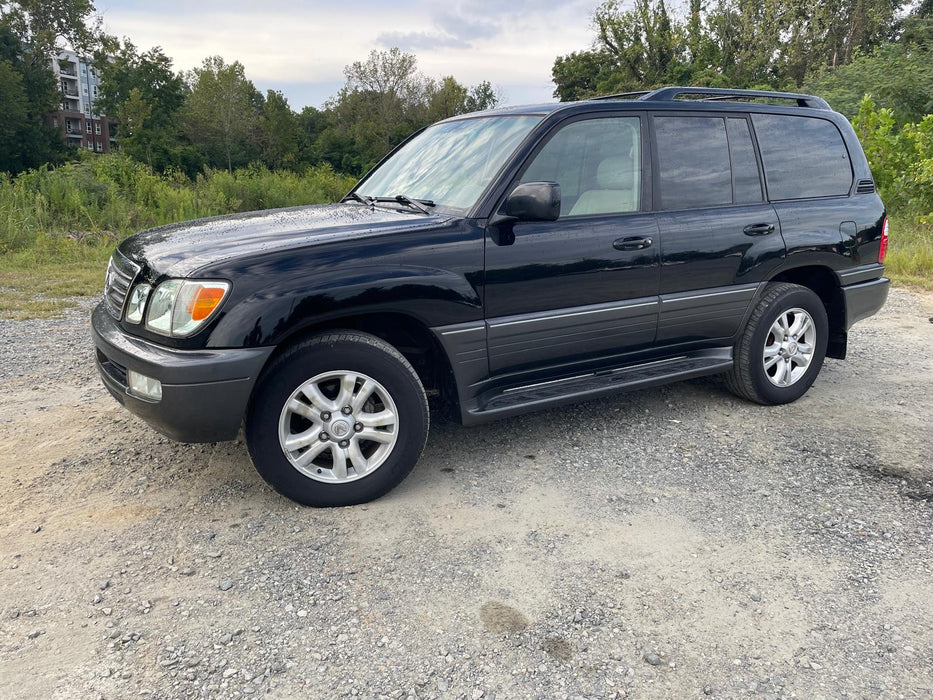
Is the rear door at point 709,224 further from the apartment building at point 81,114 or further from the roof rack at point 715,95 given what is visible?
the apartment building at point 81,114

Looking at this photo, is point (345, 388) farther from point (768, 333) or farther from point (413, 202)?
point (768, 333)

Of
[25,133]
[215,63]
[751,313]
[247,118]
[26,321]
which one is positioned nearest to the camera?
[751,313]

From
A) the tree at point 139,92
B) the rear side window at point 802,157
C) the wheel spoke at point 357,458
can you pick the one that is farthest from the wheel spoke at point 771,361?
the tree at point 139,92

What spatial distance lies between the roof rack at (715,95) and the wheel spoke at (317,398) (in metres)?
2.39

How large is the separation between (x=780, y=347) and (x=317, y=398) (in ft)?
10.0

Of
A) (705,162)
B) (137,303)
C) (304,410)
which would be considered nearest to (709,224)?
(705,162)

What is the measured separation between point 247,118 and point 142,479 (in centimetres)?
5987

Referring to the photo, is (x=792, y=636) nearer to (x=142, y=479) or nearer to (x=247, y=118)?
(x=142, y=479)

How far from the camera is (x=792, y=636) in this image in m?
2.46

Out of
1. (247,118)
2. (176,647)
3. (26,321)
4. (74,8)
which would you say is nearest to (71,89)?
(74,8)

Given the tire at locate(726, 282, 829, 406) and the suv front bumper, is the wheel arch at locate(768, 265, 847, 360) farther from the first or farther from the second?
the suv front bumper

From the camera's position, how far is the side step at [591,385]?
3604 millimetres

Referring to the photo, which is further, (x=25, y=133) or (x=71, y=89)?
(x=71, y=89)

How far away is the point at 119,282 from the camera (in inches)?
137
